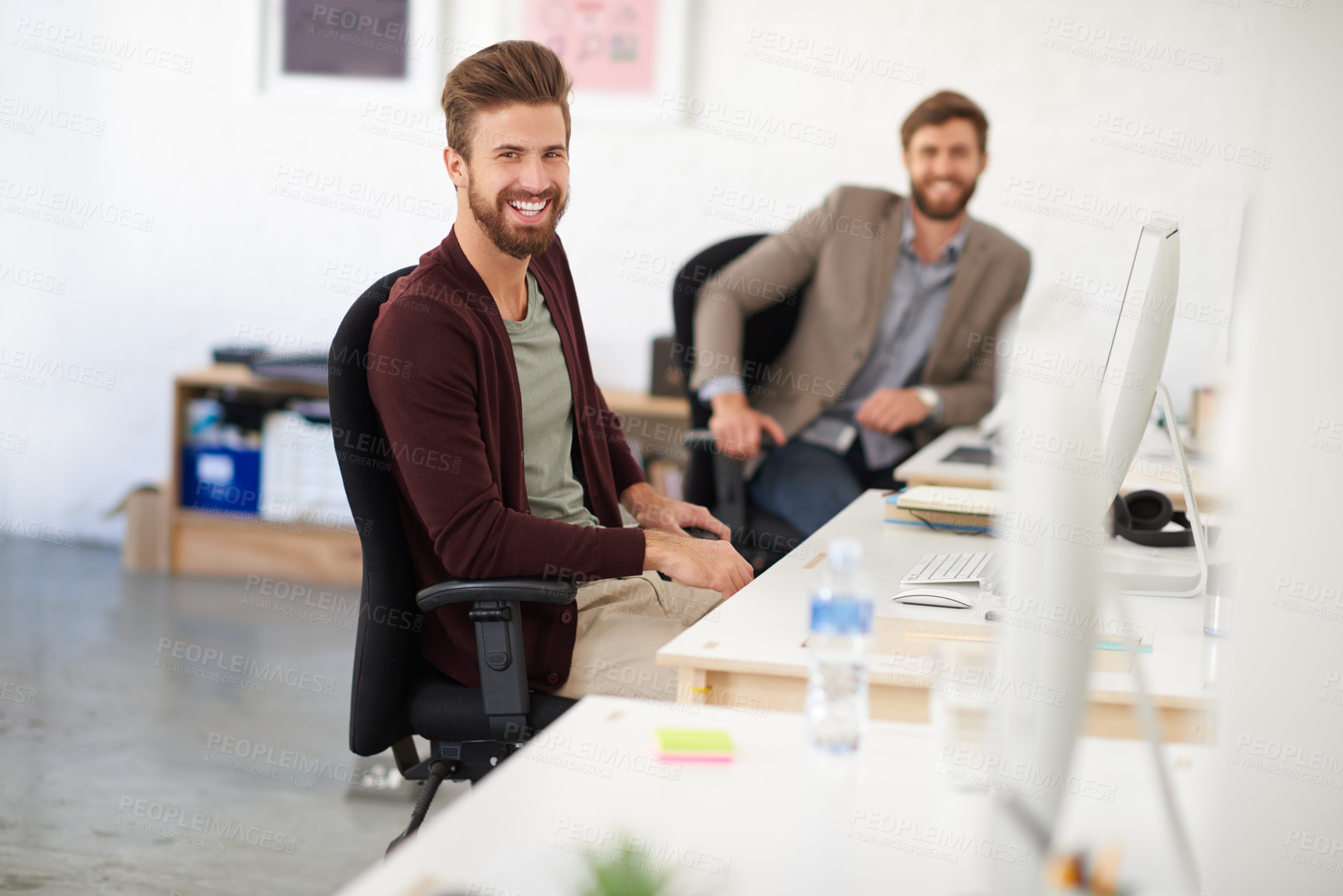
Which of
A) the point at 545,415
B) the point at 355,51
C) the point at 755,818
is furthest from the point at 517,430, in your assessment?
the point at 355,51

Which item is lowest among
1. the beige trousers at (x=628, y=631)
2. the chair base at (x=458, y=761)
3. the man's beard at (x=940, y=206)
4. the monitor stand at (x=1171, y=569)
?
the chair base at (x=458, y=761)

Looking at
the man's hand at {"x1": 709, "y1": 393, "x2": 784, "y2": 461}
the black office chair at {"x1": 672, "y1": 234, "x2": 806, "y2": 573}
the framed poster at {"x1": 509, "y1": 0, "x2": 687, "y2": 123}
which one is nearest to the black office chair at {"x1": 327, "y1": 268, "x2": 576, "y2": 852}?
the black office chair at {"x1": 672, "y1": 234, "x2": 806, "y2": 573}

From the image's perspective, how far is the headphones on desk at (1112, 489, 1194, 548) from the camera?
6.36ft

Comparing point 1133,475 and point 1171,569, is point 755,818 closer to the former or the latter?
point 1171,569

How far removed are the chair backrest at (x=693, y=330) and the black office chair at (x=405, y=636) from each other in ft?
4.00

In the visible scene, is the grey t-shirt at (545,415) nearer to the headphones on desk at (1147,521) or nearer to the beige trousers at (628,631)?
the beige trousers at (628,631)

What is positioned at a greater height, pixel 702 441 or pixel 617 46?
pixel 617 46

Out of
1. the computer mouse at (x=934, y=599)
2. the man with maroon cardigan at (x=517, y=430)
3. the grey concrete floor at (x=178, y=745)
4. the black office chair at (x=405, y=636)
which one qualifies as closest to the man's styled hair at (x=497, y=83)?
the man with maroon cardigan at (x=517, y=430)

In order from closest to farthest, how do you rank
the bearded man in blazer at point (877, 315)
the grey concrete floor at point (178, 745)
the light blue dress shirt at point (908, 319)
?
the grey concrete floor at point (178, 745), the bearded man in blazer at point (877, 315), the light blue dress shirt at point (908, 319)

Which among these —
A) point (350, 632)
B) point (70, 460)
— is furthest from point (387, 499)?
point (70, 460)

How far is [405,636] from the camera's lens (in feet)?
5.46

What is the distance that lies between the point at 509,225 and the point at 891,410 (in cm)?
144

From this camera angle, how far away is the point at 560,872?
33.0 inches

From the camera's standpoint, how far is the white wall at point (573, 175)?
4.14 metres
